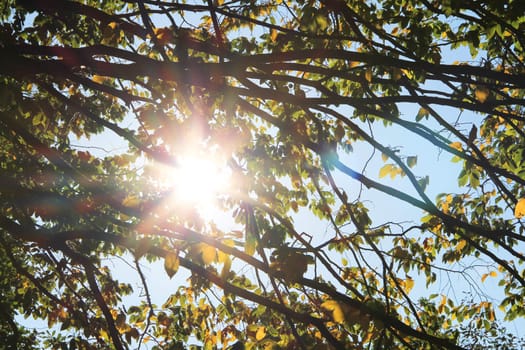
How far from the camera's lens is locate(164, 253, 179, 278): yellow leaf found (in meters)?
1.73

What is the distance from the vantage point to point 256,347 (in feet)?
8.04

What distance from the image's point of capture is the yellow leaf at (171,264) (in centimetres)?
173

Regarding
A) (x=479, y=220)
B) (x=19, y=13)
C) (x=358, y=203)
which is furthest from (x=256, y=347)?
(x=19, y=13)

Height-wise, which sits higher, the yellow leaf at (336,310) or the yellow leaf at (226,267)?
the yellow leaf at (226,267)

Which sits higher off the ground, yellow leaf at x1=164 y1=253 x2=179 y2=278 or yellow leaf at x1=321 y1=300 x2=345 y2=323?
yellow leaf at x1=164 y1=253 x2=179 y2=278

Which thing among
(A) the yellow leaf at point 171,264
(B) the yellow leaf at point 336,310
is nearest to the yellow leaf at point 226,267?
(A) the yellow leaf at point 171,264

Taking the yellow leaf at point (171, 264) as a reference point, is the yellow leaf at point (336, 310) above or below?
below

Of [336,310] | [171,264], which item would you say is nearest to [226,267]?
[171,264]

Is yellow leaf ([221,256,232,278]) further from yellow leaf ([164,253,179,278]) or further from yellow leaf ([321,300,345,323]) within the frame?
yellow leaf ([321,300,345,323])

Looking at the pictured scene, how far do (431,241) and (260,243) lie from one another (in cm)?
335

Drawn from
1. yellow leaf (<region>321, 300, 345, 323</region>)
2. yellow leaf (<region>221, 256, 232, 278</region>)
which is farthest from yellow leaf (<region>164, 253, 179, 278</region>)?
yellow leaf (<region>321, 300, 345, 323</region>)

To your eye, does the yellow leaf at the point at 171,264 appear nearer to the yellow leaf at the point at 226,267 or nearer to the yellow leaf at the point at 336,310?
the yellow leaf at the point at 226,267

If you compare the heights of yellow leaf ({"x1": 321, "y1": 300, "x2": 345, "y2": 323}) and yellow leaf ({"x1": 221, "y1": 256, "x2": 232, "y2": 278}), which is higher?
yellow leaf ({"x1": 221, "y1": 256, "x2": 232, "y2": 278})

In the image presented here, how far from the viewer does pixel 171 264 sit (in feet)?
5.72
